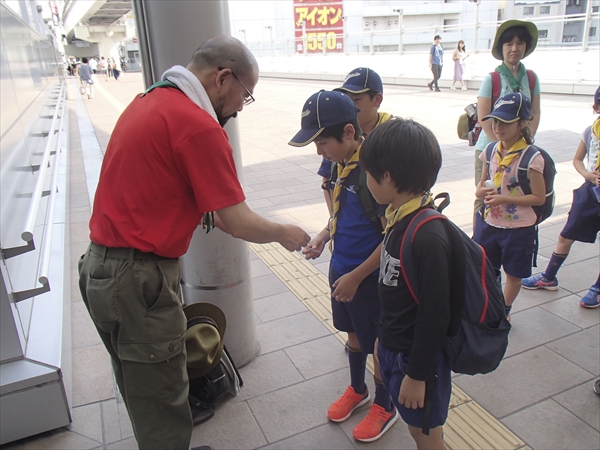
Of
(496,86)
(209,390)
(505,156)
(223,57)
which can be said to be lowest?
(209,390)

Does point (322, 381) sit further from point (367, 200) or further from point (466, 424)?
point (367, 200)

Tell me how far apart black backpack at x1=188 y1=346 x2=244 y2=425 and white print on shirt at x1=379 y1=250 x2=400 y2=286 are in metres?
1.21

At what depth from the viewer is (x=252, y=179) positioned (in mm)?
7242

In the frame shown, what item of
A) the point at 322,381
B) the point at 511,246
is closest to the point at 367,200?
the point at 322,381

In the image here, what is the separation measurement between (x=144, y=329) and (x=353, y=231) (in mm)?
929

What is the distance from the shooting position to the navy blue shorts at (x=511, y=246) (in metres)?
2.82

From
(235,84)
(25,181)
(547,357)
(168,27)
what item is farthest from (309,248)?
(25,181)

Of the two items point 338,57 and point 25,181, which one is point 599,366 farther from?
point 338,57

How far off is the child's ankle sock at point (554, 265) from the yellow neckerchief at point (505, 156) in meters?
1.04

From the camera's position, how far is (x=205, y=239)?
257 centimetres

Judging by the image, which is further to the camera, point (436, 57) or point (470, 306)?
point (436, 57)

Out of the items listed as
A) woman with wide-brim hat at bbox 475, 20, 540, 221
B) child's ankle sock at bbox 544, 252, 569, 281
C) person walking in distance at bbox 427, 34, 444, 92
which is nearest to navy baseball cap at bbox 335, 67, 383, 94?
woman with wide-brim hat at bbox 475, 20, 540, 221

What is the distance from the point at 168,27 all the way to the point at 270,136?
831 centimetres

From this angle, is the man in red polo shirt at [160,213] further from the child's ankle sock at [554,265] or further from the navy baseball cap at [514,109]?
the child's ankle sock at [554,265]
